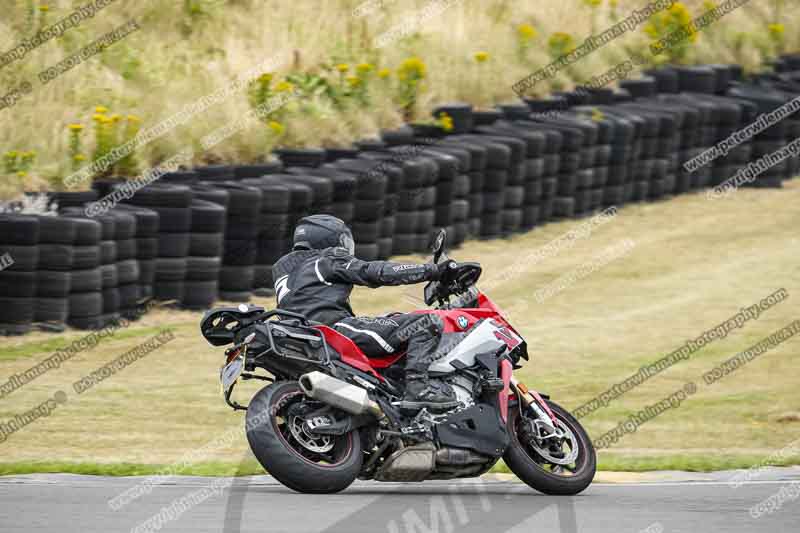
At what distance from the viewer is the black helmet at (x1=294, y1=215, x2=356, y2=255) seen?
755cm

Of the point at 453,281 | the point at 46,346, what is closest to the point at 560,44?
the point at 46,346

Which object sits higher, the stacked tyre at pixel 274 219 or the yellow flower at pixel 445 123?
the yellow flower at pixel 445 123

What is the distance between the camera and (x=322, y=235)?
24.8 feet

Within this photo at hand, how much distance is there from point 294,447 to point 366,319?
103 cm

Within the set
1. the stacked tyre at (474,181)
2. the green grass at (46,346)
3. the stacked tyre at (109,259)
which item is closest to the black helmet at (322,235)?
the green grass at (46,346)

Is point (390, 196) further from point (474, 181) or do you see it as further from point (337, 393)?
point (337, 393)

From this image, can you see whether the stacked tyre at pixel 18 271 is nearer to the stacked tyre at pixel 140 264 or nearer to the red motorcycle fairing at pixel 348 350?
the stacked tyre at pixel 140 264

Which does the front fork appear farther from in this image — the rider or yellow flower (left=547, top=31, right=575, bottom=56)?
yellow flower (left=547, top=31, right=575, bottom=56)

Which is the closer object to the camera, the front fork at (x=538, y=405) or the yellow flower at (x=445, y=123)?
the front fork at (x=538, y=405)

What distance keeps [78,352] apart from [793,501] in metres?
7.18

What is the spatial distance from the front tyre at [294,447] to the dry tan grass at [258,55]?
24.9 ft

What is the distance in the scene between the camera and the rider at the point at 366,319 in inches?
287

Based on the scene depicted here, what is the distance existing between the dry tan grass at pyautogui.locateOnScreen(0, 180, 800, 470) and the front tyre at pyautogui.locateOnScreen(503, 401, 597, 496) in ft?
3.67

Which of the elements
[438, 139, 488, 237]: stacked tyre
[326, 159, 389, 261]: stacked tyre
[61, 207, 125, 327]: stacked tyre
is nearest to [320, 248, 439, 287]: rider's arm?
[61, 207, 125, 327]: stacked tyre
